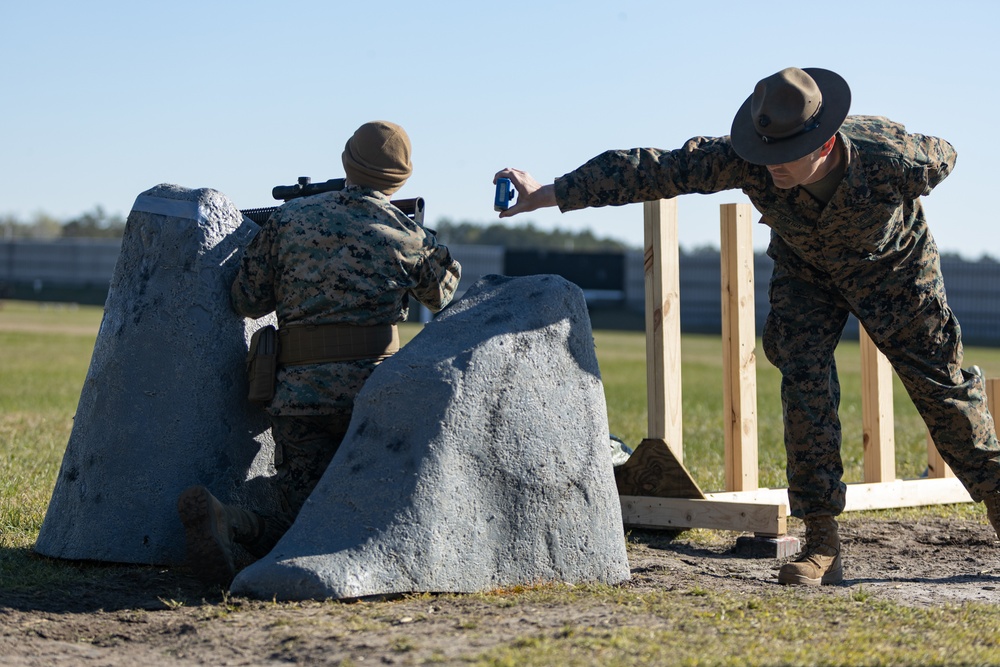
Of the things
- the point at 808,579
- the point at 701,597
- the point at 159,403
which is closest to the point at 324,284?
the point at 159,403

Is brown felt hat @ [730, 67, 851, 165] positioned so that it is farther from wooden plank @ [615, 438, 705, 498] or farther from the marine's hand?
wooden plank @ [615, 438, 705, 498]

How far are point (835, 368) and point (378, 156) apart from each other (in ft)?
6.86

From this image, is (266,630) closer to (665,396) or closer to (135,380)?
(135,380)

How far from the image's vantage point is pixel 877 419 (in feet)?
22.7

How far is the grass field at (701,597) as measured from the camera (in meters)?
3.36

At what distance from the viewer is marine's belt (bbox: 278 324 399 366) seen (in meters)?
4.68

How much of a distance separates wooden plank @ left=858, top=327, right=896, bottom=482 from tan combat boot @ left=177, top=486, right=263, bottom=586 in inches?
161

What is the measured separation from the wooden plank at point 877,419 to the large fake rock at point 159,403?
375 cm

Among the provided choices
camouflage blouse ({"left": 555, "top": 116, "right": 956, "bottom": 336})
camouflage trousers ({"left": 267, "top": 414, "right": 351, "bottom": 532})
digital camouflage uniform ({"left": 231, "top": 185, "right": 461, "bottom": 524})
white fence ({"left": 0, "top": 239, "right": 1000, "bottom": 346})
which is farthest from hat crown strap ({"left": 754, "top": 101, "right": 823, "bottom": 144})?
white fence ({"left": 0, "top": 239, "right": 1000, "bottom": 346})

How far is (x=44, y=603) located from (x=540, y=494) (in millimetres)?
1817

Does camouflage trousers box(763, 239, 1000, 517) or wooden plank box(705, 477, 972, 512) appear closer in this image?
camouflage trousers box(763, 239, 1000, 517)

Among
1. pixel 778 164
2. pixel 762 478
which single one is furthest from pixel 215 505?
pixel 762 478

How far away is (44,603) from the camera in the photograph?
4125 millimetres

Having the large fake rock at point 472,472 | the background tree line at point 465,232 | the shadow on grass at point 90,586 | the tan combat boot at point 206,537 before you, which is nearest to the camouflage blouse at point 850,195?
the large fake rock at point 472,472
